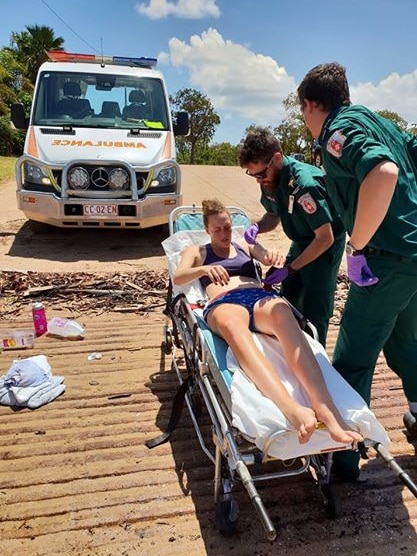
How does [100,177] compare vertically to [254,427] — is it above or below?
above

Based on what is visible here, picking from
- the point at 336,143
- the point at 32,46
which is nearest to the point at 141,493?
the point at 336,143

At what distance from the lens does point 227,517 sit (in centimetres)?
224

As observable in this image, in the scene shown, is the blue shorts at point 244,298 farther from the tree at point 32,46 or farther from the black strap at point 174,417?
the tree at point 32,46

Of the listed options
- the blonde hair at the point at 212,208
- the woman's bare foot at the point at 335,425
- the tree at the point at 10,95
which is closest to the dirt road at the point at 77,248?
the blonde hair at the point at 212,208

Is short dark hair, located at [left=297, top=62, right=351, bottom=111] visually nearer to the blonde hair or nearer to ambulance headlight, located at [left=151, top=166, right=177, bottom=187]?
the blonde hair

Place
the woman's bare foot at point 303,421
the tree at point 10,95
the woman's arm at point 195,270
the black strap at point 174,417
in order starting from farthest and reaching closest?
the tree at point 10,95 → the woman's arm at point 195,270 → the black strap at point 174,417 → the woman's bare foot at point 303,421

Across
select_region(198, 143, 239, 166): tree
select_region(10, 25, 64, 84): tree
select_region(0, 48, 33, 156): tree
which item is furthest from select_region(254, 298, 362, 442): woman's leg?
select_region(198, 143, 239, 166): tree

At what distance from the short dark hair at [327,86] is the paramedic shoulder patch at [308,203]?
25.7 inches

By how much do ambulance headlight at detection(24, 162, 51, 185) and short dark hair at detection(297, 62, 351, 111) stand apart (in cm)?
489

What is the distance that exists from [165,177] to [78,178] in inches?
46.8

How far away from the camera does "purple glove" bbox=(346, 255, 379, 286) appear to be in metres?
2.36

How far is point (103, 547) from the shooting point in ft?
7.20

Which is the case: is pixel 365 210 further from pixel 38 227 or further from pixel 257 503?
pixel 38 227

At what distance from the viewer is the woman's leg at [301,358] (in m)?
2.07
